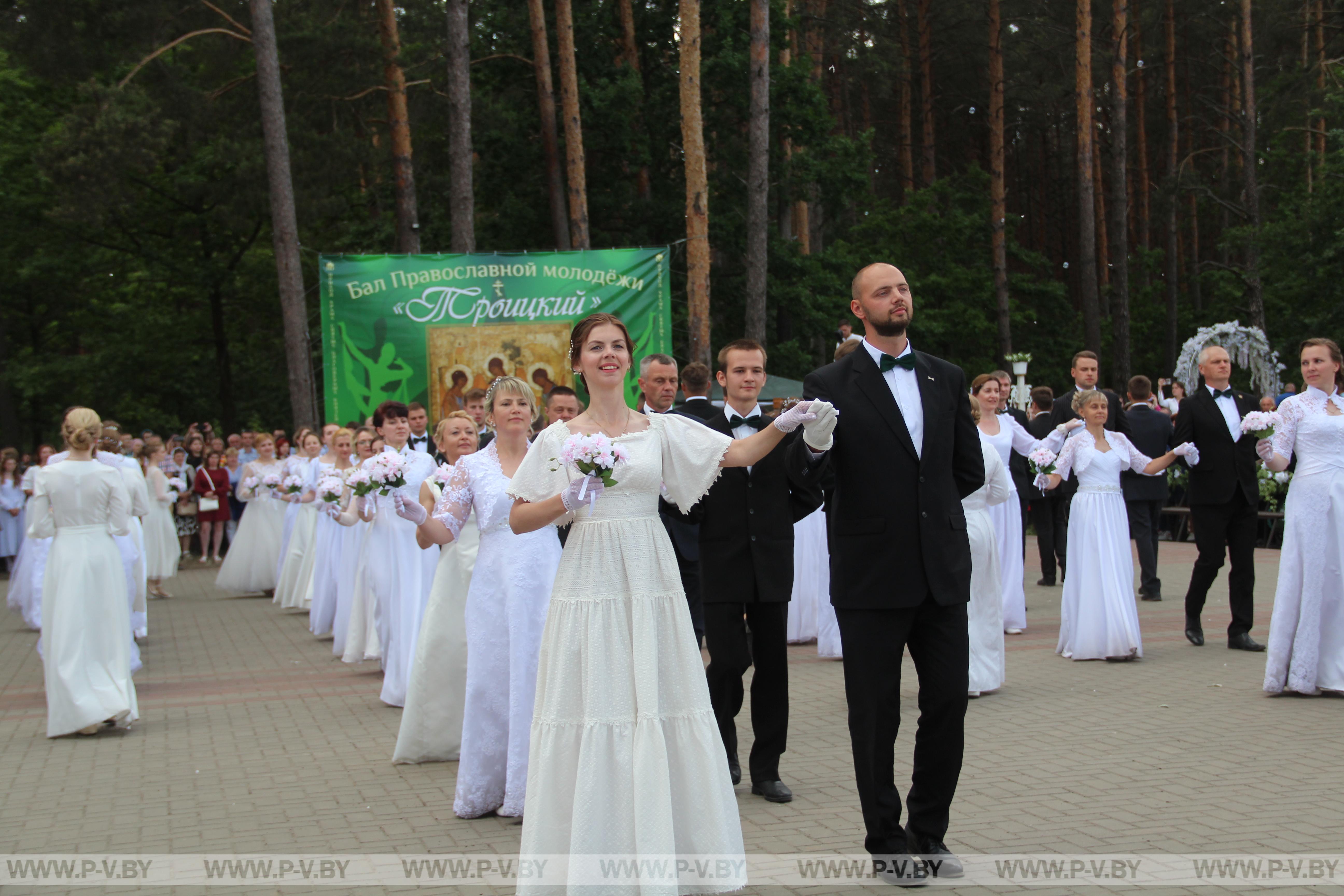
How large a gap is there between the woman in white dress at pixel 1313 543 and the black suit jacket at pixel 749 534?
407cm

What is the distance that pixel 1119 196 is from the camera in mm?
33312

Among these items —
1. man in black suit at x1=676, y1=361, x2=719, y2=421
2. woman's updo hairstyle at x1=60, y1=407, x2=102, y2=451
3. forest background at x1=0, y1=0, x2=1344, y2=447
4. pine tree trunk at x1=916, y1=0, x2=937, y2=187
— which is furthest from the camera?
pine tree trunk at x1=916, y1=0, x2=937, y2=187

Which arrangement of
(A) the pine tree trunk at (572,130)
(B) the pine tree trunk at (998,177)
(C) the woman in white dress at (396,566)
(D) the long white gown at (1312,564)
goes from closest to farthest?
(D) the long white gown at (1312,564) < (C) the woman in white dress at (396,566) < (A) the pine tree trunk at (572,130) < (B) the pine tree trunk at (998,177)

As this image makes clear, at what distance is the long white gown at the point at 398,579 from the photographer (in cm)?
971

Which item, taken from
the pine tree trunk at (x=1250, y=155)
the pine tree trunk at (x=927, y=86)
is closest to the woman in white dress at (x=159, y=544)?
the pine tree trunk at (x=927, y=86)

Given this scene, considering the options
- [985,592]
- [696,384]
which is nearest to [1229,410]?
[985,592]

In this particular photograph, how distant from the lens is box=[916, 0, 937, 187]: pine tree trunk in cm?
3841

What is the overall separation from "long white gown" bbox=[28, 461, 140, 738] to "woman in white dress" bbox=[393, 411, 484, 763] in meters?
2.77

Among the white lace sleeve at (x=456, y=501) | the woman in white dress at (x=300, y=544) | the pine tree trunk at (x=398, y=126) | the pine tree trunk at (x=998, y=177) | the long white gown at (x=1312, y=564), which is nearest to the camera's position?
the white lace sleeve at (x=456, y=501)

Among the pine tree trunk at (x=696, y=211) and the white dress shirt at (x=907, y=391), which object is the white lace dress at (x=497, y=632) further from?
the pine tree trunk at (x=696, y=211)

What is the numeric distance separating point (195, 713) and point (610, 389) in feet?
21.3

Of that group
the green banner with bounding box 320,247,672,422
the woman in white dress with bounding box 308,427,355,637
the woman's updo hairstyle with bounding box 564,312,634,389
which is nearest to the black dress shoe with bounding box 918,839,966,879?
the woman's updo hairstyle with bounding box 564,312,634,389

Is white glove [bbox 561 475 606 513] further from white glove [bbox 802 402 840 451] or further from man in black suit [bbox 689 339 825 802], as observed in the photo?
man in black suit [bbox 689 339 825 802]

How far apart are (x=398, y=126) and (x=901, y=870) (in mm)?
21752
